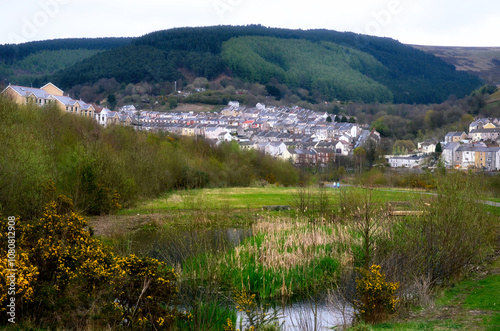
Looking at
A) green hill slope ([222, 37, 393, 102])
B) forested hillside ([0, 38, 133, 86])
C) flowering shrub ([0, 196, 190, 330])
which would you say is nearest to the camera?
flowering shrub ([0, 196, 190, 330])

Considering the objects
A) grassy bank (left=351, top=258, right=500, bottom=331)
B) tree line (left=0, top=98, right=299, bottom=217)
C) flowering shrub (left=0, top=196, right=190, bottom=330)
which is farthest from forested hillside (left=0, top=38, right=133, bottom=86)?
grassy bank (left=351, top=258, right=500, bottom=331)

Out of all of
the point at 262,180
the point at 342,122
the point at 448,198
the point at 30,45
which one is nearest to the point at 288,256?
the point at 448,198

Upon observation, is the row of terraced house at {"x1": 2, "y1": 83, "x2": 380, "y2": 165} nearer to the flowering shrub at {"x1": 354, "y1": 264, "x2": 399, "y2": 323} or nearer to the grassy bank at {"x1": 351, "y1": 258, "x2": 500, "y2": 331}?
the grassy bank at {"x1": 351, "y1": 258, "x2": 500, "y2": 331}

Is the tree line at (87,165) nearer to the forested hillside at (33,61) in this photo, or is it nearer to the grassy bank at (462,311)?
the grassy bank at (462,311)

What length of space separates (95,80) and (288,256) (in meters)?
138

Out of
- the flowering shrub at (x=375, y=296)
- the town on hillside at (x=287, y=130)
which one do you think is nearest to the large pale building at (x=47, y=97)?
the town on hillside at (x=287, y=130)

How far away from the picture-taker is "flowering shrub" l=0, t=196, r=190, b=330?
9672 mm

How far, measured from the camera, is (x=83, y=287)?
10172mm

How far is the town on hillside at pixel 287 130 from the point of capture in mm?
66438

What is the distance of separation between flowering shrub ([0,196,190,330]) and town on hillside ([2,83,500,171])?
121ft

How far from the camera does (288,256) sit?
53.4 ft

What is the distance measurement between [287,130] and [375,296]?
123m

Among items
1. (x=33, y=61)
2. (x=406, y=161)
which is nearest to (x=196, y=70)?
(x=33, y=61)

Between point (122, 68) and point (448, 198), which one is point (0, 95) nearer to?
point (448, 198)
